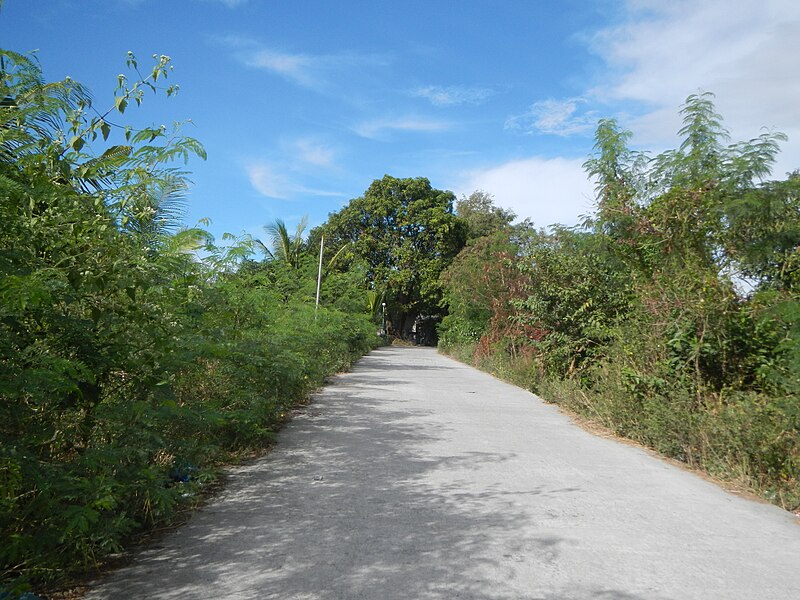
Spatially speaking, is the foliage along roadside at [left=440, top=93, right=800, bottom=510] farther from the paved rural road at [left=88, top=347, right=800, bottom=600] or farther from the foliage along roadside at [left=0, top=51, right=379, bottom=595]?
the foliage along roadside at [left=0, top=51, right=379, bottom=595]

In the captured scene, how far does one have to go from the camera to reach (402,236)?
45.5 metres

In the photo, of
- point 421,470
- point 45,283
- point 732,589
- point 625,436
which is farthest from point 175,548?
point 625,436

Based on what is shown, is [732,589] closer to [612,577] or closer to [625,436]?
[612,577]

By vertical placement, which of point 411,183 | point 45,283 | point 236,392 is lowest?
point 236,392

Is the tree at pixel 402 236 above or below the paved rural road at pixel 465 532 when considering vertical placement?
above

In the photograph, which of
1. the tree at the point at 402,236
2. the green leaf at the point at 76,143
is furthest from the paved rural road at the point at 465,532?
the tree at the point at 402,236

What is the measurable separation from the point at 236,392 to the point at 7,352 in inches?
141

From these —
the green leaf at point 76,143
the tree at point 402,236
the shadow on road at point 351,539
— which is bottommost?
the shadow on road at point 351,539

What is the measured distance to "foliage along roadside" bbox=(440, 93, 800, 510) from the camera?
20.0 feet

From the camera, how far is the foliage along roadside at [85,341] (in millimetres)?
2977

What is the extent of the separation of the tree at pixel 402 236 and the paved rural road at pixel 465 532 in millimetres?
36450

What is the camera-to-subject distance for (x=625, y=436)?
890cm

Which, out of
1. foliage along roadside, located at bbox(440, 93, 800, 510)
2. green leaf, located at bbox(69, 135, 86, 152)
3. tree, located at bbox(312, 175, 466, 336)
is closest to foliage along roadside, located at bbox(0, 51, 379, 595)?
green leaf, located at bbox(69, 135, 86, 152)

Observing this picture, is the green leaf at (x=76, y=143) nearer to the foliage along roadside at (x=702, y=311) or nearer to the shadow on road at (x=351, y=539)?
the shadow on road at (x=351, y=539)
